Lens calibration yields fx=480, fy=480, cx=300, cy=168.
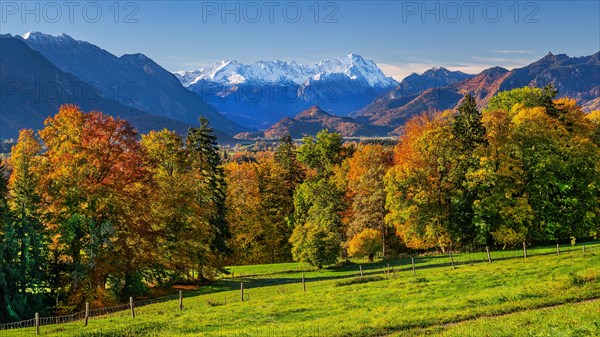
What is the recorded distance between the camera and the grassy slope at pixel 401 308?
22.3 meters

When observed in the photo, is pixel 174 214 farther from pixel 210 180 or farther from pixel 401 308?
pixel 401 308

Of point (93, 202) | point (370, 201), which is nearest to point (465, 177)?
point (370, 201)

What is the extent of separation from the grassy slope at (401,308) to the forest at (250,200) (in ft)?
33.9

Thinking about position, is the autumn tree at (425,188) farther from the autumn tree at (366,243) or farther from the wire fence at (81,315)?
the wire fence at (81,315)

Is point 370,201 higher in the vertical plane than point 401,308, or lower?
higher

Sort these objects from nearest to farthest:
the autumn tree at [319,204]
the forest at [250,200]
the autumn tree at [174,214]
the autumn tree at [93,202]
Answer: the forest at [250,200] → the autumn tree at [93,202] → the autumn tree at [174,214] → the autumn tree at [319,204]

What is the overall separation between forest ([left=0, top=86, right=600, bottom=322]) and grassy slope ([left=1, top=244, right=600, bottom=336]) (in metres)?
10.3

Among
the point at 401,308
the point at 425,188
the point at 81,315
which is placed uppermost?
the point at 425,188

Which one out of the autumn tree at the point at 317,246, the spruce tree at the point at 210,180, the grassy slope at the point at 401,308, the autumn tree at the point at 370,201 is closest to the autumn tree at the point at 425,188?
the autumn tree at the point at 370,201

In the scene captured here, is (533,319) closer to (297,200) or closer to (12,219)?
(12,219)

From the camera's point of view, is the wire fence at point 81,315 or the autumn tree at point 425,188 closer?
the wire fence at point 81,315

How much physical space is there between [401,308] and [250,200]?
198 ft

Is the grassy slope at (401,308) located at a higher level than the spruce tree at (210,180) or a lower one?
lower

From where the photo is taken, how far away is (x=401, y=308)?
27672 mm
